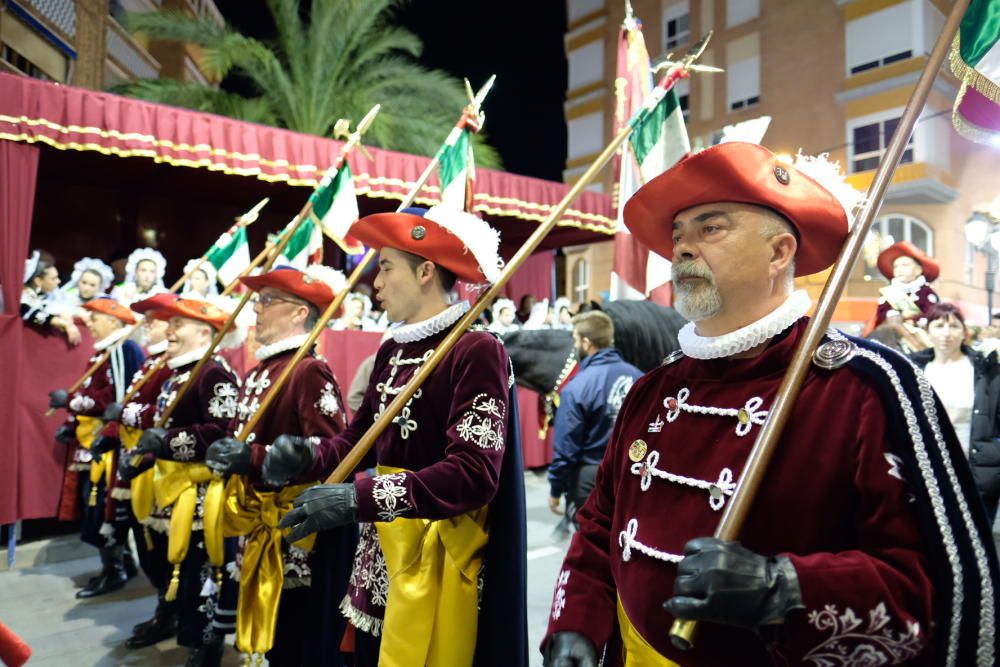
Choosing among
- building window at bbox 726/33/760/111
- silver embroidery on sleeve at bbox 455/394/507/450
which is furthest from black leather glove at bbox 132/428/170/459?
building window at bbox 726/33/760/111

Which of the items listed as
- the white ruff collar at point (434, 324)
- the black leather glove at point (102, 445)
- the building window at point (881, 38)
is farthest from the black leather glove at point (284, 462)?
the building window at point (881, 38)

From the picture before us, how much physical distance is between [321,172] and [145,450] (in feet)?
15.6

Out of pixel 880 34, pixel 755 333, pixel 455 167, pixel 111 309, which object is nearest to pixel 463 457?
pixel 755 333

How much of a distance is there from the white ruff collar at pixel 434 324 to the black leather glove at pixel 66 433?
3.99 metres

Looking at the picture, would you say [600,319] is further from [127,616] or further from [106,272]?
[106,272]

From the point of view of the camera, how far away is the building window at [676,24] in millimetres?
11750

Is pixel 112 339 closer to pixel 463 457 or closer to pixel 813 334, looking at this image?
pixel 463 457

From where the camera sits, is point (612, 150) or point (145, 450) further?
point (145, 450)

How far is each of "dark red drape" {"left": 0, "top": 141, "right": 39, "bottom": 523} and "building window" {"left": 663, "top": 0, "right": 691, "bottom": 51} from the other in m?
10.2

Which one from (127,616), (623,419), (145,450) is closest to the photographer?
(623,419)

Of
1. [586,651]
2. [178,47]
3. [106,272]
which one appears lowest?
[586,651]

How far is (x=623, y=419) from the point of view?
1612mm

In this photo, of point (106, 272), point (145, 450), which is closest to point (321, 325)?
point (145, 450)

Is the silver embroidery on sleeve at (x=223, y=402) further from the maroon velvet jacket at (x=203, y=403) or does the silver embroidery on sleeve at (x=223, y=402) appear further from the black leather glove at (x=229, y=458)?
the black leather glove at (x=229, y=458)
